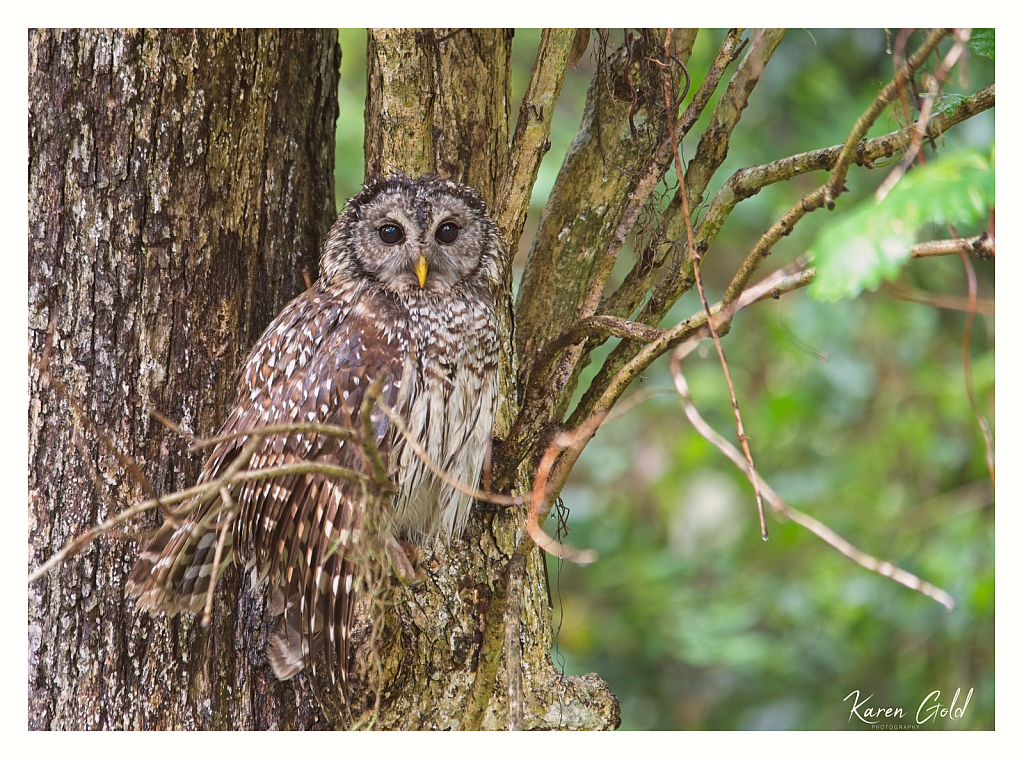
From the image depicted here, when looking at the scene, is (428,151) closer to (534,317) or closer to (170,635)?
(534,317)

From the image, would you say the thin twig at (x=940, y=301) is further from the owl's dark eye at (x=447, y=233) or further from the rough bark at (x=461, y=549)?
the owl's dark eye at (x=447, y=233)

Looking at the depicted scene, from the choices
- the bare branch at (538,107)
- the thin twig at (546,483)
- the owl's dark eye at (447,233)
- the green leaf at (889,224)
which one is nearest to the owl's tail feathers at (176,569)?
the thin twig at (546,483)

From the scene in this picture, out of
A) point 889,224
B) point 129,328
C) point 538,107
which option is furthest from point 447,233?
point 889,224

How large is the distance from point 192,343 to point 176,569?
19.7 inches

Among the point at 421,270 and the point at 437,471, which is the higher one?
the point at 421,270

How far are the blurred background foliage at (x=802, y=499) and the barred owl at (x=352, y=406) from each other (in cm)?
101

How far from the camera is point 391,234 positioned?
80.1 inches

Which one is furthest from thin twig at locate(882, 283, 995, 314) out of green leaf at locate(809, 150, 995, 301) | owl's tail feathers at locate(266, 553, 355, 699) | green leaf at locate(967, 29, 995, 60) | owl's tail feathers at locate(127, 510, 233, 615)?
owl's tail feathers at locate(127, 510, 233, 615)

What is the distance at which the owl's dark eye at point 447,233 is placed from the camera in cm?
202

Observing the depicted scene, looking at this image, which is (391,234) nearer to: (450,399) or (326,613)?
(450,399)

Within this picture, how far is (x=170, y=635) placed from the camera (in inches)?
74.7

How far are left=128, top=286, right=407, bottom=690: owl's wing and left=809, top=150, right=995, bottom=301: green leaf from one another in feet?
3.40

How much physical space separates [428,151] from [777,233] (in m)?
0.95
